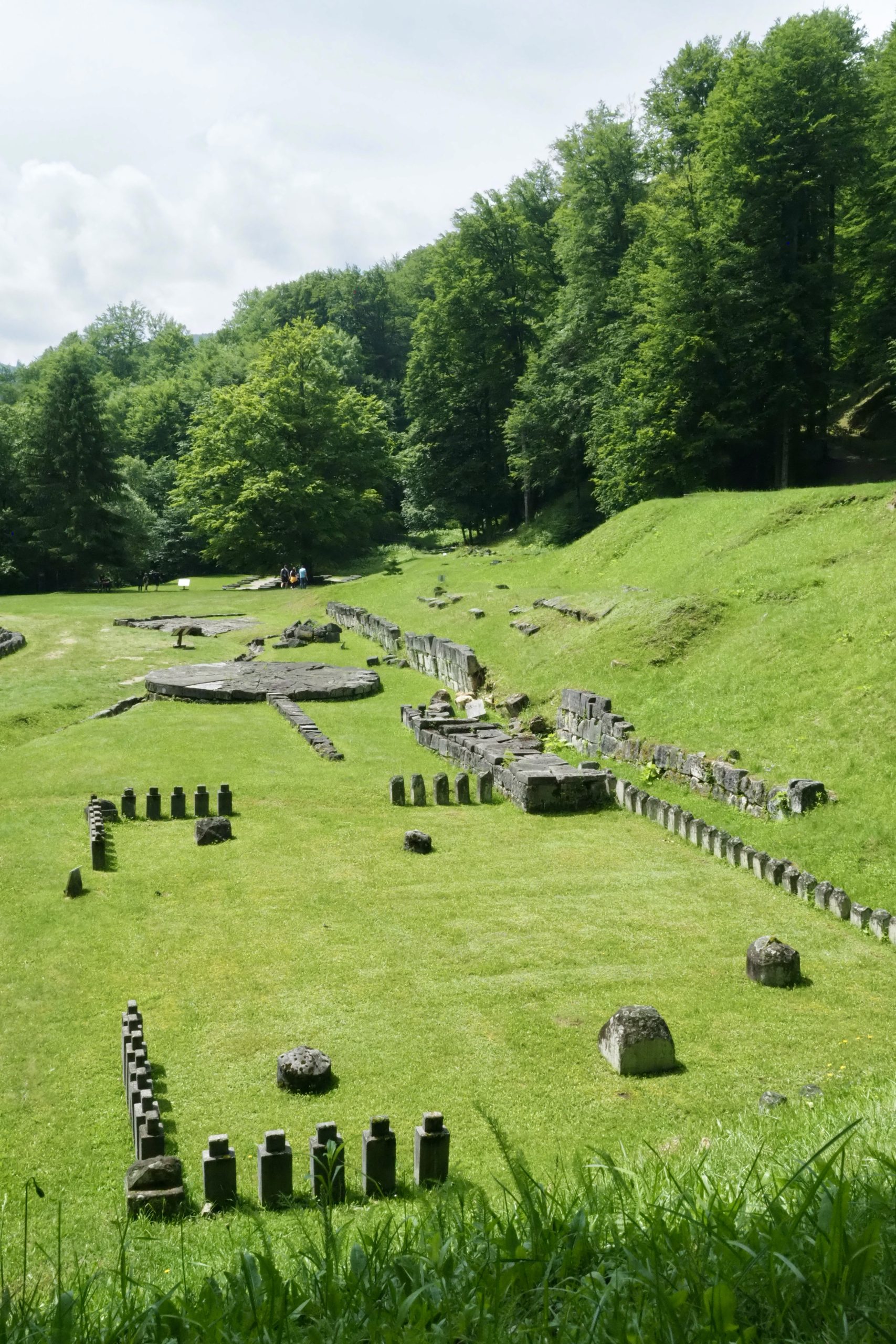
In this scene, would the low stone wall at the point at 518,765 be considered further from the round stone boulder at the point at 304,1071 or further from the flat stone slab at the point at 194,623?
the flat stone slab at the point at 194,623

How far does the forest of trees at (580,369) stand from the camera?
3903 centimetres

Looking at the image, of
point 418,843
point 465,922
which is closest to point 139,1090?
point 465,922

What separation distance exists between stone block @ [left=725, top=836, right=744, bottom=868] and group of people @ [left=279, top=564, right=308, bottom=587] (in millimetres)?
37246

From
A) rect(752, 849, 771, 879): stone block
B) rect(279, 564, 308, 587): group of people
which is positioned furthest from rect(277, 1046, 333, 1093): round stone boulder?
rect(279, 564, 308, 587): group of people

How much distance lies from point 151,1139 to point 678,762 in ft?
40.9

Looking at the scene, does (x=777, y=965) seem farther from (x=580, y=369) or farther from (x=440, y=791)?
(x=580, y=369)

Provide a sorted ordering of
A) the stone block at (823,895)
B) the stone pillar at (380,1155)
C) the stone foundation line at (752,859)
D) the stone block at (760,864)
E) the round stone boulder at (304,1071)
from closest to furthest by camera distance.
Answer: the stone pillar at (380,1155) → the round stone boulder at (304,1071) → the stone foundation line at (752,859) → the stone block at (823,895) → the stone block at (760,864)

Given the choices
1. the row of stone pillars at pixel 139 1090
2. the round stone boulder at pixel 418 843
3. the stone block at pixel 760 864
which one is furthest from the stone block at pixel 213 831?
the stone block at pixel 760 864

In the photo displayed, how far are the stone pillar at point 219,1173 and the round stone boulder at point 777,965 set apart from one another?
5840mm

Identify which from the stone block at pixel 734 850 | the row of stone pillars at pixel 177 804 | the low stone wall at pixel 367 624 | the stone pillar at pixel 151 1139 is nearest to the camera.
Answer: the stone pillar at pixel 151 1139

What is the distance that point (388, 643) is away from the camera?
34375mm

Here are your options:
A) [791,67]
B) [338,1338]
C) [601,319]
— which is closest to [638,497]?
[601,319]

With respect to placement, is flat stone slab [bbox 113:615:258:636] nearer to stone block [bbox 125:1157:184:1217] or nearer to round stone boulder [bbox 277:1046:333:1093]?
→ round stone boulder [bbox 277:1046:333:1093]

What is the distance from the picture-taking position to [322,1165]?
6656 millimetres
